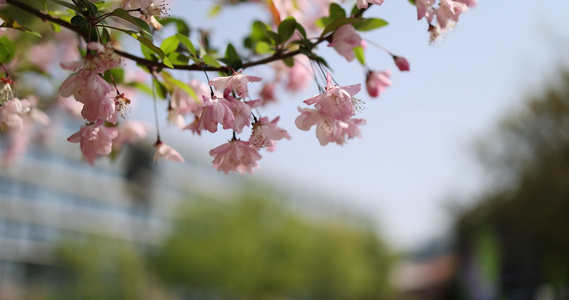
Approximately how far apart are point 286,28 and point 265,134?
318 mm

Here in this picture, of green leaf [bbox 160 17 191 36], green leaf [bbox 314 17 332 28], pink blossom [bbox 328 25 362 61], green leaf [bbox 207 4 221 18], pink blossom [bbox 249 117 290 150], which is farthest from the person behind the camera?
green leaf [bbox 207 4 221 18]

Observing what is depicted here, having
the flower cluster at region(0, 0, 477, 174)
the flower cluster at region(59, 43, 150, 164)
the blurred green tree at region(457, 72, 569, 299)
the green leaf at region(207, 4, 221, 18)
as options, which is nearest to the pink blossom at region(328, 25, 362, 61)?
the flower cluster at region(0, 0, 477, 174)

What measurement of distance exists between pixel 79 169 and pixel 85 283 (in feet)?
39.5

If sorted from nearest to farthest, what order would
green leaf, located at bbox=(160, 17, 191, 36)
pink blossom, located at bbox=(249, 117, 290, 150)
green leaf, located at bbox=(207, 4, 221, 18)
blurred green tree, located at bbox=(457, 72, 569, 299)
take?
pink blossom, located at bbox=(249, 117, 290, 150) < green leaf, located at bbox=(160, 17, 191, 36) < green leaf, located at bbox=(207, 4, 221, 18) < blurred green tree, located at bbox=(457, 72, 569, 299)

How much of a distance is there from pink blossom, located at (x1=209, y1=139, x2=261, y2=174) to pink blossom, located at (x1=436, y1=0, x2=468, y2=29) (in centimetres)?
56

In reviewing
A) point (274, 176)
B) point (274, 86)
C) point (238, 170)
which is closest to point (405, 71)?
point (238, 170)

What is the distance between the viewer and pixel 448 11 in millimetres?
1337

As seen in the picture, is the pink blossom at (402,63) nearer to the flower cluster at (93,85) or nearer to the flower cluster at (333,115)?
the flower cluster at (333,115)

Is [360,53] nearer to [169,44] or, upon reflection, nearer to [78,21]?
[169,44]

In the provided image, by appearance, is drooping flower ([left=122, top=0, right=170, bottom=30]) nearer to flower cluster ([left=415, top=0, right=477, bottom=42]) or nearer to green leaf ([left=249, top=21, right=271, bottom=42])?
green leaf ([left=249, top=21, right=271, bottom=42])

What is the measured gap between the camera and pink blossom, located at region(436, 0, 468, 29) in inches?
52.3

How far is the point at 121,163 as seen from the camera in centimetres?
3469

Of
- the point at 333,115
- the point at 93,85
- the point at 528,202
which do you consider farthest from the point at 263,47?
the point at 528,202

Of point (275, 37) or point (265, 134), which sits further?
point (275, 37)
